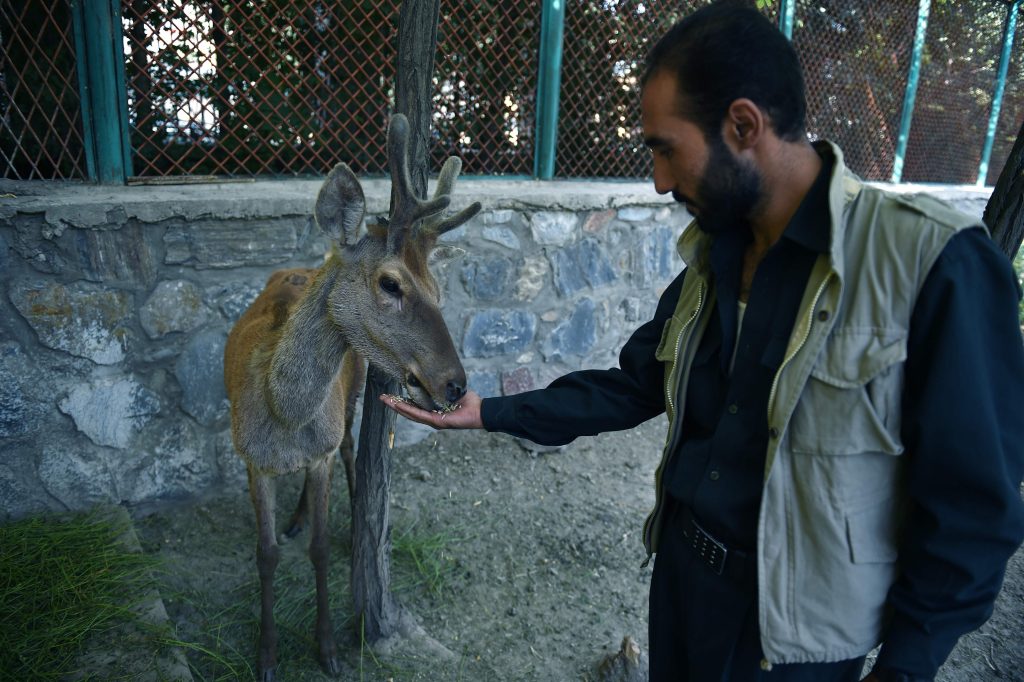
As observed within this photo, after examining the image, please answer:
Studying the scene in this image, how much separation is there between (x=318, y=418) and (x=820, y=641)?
214 cm

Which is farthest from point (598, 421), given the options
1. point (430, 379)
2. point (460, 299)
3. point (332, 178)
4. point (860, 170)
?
point (860, 170)

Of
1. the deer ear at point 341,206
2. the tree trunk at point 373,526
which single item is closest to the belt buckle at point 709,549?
the tree trunk at point 373,526

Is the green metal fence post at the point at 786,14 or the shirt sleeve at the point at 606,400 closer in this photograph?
the shirt sleeve at the point at 606,400

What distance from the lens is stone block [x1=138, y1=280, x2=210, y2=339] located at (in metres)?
3.78

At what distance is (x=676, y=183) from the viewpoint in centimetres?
176

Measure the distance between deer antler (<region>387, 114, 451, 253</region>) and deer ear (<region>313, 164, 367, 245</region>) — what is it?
0.13 metres

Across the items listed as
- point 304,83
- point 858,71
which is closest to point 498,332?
point 304,83

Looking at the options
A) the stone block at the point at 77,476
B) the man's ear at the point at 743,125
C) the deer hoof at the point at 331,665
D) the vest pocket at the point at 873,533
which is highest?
the man's ear at the point at 743,125

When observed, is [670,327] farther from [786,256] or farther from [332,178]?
[332,178]

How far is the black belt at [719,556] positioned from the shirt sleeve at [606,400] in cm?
39

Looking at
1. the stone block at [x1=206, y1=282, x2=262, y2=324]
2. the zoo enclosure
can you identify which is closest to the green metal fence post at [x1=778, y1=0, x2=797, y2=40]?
the zoo enclosure

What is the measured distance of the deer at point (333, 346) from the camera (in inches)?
106

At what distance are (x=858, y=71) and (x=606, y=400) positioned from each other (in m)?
7.08

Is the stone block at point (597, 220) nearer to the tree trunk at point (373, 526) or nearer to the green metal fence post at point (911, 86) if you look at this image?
the tree trunk at point (373, 526)
